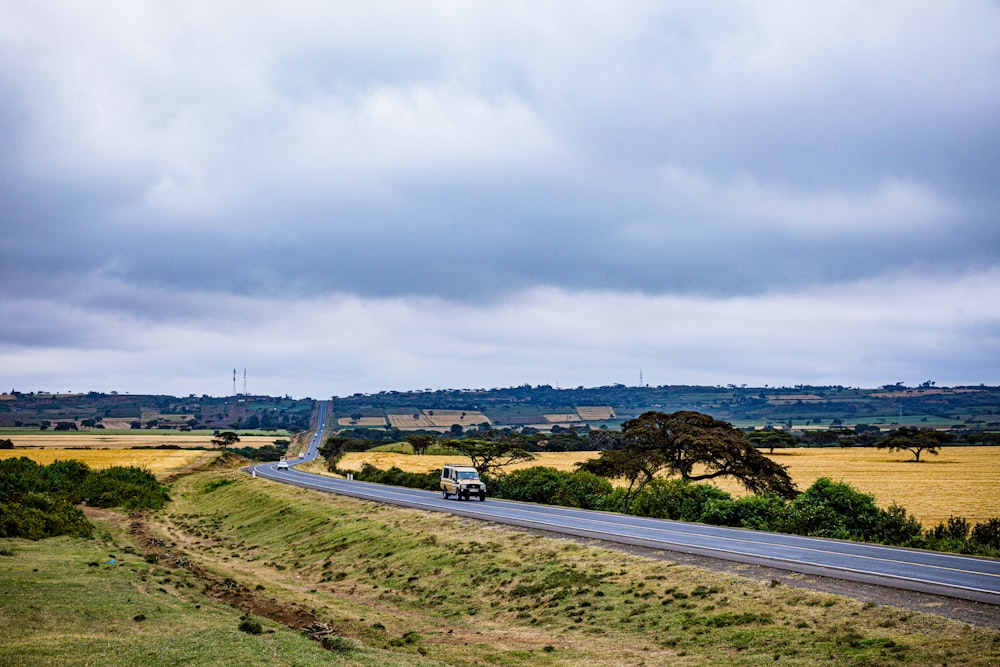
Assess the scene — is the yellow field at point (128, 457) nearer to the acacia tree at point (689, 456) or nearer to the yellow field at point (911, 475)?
the yellow field at point (911, 475)

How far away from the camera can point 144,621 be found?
74.1ft

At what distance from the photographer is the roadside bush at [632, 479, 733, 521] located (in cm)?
4369

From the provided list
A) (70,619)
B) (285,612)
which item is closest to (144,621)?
(70,619)

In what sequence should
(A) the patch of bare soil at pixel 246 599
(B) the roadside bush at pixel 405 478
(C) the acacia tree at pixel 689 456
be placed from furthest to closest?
(B) the roadside bush at pixel 405 478, (C) the acacia tree at pixel 689 456, (A) the patch of bare soil at pixel 246 599

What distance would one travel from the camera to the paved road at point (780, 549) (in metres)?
23.0

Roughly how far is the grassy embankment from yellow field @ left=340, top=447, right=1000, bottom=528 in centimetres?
2567

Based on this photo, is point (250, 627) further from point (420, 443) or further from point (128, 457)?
point (420, 443)

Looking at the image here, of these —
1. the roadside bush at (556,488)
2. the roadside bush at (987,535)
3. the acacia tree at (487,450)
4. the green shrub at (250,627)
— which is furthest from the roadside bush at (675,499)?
the green shrub at (250,627)

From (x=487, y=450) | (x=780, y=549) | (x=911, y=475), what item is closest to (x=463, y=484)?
(x=487, y=450)

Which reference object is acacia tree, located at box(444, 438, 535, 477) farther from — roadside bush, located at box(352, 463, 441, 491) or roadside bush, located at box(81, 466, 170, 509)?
roadside bush, located at box(81, 466, 170, 509)

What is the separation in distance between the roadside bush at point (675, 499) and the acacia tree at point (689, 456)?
4.77 metres

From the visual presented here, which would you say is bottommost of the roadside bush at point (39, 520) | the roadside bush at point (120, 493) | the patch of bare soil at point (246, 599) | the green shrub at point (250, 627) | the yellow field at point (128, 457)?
the yellow field at point (128, 457)

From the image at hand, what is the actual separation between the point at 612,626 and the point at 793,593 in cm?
532

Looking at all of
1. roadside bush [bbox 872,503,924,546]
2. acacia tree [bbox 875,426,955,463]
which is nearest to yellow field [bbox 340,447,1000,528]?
acacia tree [bbox 875,426,955,463]
